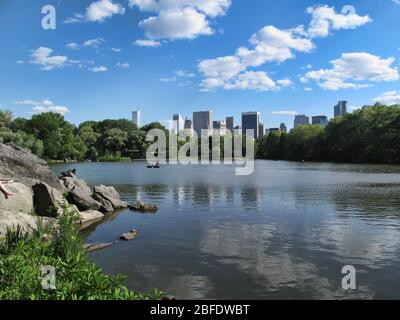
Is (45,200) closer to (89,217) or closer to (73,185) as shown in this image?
(89,217)

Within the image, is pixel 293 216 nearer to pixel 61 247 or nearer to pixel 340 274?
pixel 340 274

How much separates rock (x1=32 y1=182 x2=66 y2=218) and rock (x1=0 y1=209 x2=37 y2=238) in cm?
539

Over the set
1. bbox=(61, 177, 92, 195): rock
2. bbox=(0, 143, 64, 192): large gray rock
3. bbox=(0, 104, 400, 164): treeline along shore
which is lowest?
bbox=(61, 177, 92, 195): rock

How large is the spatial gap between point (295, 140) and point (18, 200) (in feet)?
541

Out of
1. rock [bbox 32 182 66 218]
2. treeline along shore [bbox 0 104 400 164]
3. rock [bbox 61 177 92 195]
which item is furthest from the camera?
treeline along shore [bbox 0 104 400 164]

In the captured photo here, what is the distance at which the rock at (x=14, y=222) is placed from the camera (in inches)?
675

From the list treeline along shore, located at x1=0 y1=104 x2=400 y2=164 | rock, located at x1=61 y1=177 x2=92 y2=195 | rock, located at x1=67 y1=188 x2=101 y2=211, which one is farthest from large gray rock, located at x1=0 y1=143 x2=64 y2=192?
treeline along shore, located at x1=0 y1=104 x2=400 y2=164

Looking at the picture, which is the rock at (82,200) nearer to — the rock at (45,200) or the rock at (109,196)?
the rock at (109,196)

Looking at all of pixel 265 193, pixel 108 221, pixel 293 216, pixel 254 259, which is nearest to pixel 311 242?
pixel 254 259

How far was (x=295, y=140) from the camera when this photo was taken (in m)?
180

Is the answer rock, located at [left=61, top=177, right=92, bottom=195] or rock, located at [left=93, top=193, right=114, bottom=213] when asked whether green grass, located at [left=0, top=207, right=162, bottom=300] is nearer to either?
rock, located at [left=93, top=193, right=114, bottom=213]

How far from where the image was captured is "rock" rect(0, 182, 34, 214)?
22.0 meters
